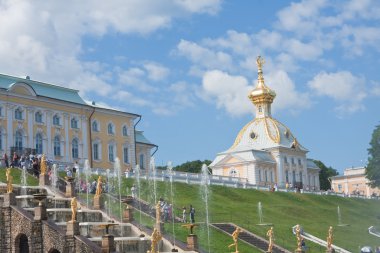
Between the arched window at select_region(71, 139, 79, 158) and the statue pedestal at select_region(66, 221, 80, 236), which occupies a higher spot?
the arched window at select_region(71, 139, 79, 158)

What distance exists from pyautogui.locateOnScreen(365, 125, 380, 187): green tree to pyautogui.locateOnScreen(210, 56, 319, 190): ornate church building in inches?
832

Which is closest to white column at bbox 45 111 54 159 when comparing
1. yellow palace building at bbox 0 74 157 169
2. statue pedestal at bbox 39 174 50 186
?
yellow palace building at bbox 0 74 157 169

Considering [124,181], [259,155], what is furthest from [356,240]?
[259,155]

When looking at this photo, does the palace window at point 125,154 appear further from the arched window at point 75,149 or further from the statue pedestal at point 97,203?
the statue pedestal at point 97,203

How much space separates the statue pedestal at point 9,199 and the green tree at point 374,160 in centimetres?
4645

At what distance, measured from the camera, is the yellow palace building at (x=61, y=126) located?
216ft

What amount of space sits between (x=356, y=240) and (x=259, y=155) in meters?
51.6

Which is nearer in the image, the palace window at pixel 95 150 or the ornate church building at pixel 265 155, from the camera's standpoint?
the palace window at pixel 95 150

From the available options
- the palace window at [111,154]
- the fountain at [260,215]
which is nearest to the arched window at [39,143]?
the palace window at [111,154]

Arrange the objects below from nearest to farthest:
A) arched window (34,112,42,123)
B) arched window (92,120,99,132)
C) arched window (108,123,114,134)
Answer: arched window (34,112,42,123)
arched window (92,120,99,132)
arched window (108,123,114,134)

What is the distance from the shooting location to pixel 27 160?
52.7m

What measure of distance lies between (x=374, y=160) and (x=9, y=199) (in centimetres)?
4980

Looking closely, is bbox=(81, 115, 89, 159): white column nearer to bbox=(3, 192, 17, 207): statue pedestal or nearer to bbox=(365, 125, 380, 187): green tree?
bbox=(365, 125, 380, 187): green tree

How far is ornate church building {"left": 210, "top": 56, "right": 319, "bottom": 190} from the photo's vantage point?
327 feet
